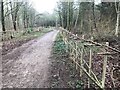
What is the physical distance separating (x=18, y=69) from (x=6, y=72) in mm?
578

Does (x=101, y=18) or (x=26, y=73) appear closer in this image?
(x=26, y=73)

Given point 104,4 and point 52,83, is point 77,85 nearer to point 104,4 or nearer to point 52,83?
point 52,83

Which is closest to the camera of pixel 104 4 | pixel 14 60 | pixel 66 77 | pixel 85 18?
pixel 66 77

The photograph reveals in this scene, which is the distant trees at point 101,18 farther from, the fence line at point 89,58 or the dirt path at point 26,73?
the fence line at point 89,58

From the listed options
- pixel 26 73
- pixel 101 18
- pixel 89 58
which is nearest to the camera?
pixel 89 58

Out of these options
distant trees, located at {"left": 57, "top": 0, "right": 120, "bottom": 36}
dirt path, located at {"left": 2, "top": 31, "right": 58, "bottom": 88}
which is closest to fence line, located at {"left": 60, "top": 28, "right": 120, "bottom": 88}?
dirt path, located at {"left": 2, "top": 31, "right": 58, "bottom": 88}

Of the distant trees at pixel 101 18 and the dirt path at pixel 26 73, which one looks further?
the distant trees at pixel 101 18

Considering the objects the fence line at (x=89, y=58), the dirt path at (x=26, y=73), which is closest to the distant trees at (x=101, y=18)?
the dirt path at (x=26, y=73)

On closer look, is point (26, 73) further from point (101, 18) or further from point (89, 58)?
point (101, 18)

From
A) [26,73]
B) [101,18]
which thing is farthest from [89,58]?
[101,18]

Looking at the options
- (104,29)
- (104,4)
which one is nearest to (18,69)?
(104,29)

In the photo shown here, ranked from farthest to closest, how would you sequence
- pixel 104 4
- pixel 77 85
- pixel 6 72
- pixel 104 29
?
pixel 104 4, pixel 104 29, pixel 6 72, pixel 77 85

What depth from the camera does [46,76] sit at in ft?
25.8

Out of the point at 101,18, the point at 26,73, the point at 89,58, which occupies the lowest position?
the point at 26,73
